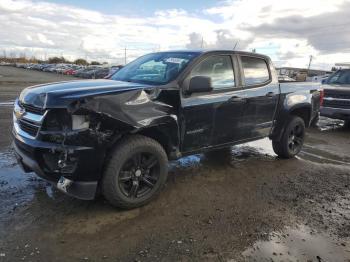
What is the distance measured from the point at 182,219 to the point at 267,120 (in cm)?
283

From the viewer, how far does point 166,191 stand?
5055 millimetres

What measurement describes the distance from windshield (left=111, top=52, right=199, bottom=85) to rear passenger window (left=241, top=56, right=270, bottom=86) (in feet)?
3.44

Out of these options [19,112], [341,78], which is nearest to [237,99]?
[19,112]

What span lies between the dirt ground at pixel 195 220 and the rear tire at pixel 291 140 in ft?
2.50

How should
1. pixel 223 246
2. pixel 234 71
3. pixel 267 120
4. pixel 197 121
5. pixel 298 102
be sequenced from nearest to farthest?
pixel 223 246, pixel 197 121, pixel 234 71, pixel 267 120, pixel 298 102

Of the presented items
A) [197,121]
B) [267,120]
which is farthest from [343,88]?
[197,121]

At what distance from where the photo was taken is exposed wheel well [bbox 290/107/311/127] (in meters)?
7.11

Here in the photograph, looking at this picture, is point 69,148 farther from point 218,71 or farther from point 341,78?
point 341,78

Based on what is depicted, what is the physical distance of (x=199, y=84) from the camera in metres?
4.77

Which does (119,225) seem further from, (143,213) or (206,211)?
(206,211)

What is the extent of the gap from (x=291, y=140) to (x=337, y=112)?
4.47 meters

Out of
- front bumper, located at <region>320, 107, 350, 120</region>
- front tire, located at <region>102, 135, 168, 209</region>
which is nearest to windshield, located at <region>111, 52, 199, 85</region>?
front tire, located at <region>102, 135, 168, 209</region>

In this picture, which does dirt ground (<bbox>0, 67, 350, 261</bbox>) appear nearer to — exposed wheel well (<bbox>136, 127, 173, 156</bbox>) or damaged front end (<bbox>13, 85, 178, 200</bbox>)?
damaged front end (<bbox>13, 85, 178, 200</bbox>)

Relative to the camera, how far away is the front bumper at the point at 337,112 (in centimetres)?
1059
